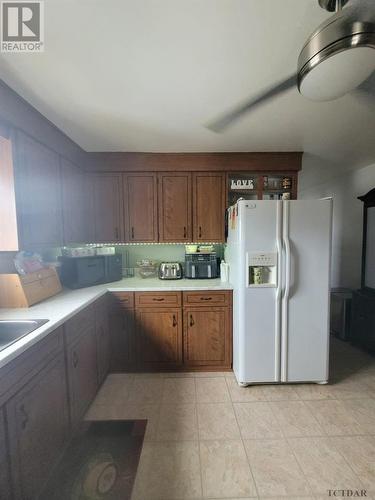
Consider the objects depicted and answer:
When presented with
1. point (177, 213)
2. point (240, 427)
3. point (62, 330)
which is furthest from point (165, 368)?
point (177, 213)

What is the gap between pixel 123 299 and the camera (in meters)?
2.27

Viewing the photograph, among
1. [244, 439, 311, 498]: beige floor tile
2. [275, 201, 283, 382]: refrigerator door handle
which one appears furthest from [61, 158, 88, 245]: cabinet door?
[244, 439, 311, 498]: beige floor tile

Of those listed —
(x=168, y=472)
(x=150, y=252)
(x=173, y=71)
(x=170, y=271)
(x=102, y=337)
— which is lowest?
(x=168, y=472)

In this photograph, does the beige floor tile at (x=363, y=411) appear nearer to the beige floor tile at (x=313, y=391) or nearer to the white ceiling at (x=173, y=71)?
the beige floor tile at (x=313, y=391)

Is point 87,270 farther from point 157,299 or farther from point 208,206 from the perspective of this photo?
point 208,206

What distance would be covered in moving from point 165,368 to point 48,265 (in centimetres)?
153

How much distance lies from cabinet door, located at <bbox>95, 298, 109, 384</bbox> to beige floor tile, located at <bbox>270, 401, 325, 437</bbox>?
5.06 feet

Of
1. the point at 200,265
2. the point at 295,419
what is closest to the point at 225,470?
the point at 295,419

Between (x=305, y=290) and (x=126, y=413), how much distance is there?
1.84m

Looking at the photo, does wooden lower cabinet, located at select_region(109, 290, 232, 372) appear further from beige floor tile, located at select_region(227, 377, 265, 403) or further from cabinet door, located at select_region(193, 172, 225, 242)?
cabinet door, located at select_region(193, 172, 225, 242)

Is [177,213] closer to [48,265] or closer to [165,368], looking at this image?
[48,265]

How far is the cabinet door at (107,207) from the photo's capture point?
8.42 feet

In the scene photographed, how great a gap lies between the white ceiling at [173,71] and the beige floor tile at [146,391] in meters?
2.36

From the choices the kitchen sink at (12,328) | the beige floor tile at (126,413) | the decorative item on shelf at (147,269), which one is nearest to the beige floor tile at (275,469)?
the beige floor tile at (126,413)
